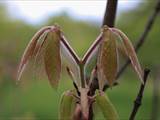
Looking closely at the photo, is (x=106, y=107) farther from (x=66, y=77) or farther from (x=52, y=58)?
(x=66, y=77)

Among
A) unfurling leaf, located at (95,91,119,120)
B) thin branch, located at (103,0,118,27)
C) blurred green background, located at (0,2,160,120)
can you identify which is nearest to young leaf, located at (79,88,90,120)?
unfurling leaf, located at (95,91,119,120)

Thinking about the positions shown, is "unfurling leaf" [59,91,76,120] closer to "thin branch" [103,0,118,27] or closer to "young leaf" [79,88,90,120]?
"young leaf" [79,88,90,120]

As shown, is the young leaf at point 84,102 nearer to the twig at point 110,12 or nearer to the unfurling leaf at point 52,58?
the unfurling leaf at point 52,58

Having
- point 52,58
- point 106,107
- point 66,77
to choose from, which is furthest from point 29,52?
point 66,77

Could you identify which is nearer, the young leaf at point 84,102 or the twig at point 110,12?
the young leaf at point 84,102

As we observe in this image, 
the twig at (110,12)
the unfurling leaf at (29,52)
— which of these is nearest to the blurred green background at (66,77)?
the twig at (110,12)

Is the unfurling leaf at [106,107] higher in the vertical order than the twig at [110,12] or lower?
lower

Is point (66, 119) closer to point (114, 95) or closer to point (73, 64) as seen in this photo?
point (73, 64)
